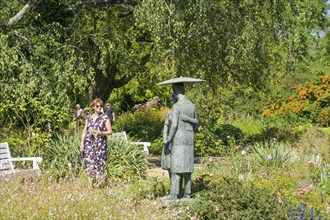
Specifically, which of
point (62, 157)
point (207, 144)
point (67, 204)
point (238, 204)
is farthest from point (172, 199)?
Result: point (207, 144)

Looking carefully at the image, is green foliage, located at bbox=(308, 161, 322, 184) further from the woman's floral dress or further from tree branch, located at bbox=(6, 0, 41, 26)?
tree branch, located at bbox=(6, 0, 41, 26)

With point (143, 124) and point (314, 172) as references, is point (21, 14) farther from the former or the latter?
point (143, 124)

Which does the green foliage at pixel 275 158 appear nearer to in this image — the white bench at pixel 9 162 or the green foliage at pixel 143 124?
the white bench at pixel 9 162

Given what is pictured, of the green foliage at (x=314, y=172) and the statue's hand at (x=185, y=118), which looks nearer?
the statue's hand at (x=185, y=118)

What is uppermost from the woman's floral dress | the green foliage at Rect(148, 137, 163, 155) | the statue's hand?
the statue's hand

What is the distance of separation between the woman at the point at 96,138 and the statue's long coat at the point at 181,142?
2209 mm

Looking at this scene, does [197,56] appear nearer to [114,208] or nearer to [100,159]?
[100,159]

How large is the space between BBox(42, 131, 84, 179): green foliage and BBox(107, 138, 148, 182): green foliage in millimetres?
564

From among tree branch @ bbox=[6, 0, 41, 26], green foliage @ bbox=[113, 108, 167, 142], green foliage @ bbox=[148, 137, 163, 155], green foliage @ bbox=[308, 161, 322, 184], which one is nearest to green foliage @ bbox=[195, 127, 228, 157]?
green foliage @ bbox=[148, 137, 163, 155]

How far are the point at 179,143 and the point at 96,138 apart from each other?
2369 mm

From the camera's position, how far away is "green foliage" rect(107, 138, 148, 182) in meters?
10.8

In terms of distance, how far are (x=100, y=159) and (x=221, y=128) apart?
8.80 meters

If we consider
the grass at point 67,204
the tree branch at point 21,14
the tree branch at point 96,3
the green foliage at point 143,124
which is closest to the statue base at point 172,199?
the grass at point 67,204

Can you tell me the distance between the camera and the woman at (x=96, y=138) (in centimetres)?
1005
